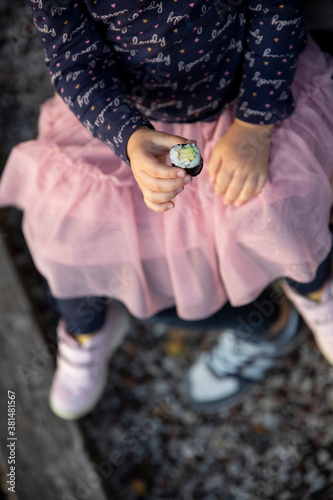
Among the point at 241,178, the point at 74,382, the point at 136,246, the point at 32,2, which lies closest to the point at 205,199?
the point at 241,178

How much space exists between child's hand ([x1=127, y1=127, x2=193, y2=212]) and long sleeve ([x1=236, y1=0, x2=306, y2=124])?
276 mm

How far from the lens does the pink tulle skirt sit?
108 cm

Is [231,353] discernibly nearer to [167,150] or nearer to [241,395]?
[241,395]

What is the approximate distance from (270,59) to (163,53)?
24 centimetres

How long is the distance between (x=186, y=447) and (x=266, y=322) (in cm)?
66

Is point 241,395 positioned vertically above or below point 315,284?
below

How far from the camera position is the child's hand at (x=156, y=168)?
841 mm

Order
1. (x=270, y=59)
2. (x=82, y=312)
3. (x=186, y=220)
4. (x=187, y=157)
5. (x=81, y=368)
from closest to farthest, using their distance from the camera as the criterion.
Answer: (x=187, y=157) < (x=270, y=59) < (x=186, y=220) < (x=82, y=312) < (x=81, y=368)

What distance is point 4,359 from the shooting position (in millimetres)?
1795

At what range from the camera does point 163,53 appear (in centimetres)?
103

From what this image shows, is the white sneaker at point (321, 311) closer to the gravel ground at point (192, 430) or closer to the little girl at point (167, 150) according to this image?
the little girl at point (167, 150)

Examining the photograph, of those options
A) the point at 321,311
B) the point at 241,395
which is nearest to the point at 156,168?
the point at 321,311

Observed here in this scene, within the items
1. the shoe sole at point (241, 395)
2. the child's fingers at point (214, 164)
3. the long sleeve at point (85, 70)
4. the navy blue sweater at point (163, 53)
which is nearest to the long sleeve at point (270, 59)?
the navy blue sweater at point (163, 53)

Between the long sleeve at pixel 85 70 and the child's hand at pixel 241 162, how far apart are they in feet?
0.69
